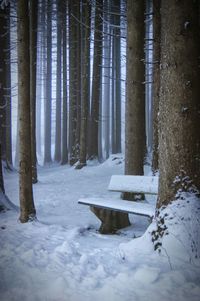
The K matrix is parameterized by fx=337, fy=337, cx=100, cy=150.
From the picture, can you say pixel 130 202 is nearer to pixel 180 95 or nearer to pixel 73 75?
pixel 180 95

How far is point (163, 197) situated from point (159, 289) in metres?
1.42

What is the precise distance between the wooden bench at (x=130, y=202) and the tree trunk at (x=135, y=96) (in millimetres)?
1234

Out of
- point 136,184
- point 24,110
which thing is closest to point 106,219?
point 136,184

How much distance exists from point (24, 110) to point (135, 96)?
118 inches

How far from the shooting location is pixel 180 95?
4.76 metres

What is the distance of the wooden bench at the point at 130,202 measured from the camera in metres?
5.92

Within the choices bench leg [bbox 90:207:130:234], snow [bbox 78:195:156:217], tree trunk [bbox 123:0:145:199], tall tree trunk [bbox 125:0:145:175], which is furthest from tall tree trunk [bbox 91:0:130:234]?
tall tree trunk [bbox 125:0:145:175]

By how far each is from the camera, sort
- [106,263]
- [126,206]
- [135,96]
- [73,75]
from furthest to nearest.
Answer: [73,75], [135,96], [126,206], [106,263]

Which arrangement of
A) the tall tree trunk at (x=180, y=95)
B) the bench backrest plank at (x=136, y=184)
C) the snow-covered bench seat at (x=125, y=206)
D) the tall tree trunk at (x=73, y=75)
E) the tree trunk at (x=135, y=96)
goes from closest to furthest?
the tall tree trunk at (x=180, y=95) → the snow-covered bench seat at (x=125, y=206) → the bench backrest plank at (x=136, y=184) → the tree trunk at (x=135, y=96) → the tall tree trunk at (x=73, y=75)

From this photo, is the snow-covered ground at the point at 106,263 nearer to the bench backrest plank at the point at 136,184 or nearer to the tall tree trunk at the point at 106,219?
the tall tree trunk at the point at 106,219

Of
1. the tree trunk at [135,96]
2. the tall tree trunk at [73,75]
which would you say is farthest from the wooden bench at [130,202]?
the tall tree trunk at [73,75]

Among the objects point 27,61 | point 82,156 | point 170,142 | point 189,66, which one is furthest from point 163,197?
point 82,156

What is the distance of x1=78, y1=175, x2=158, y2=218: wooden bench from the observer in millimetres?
5916

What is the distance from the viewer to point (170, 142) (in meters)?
4.87
